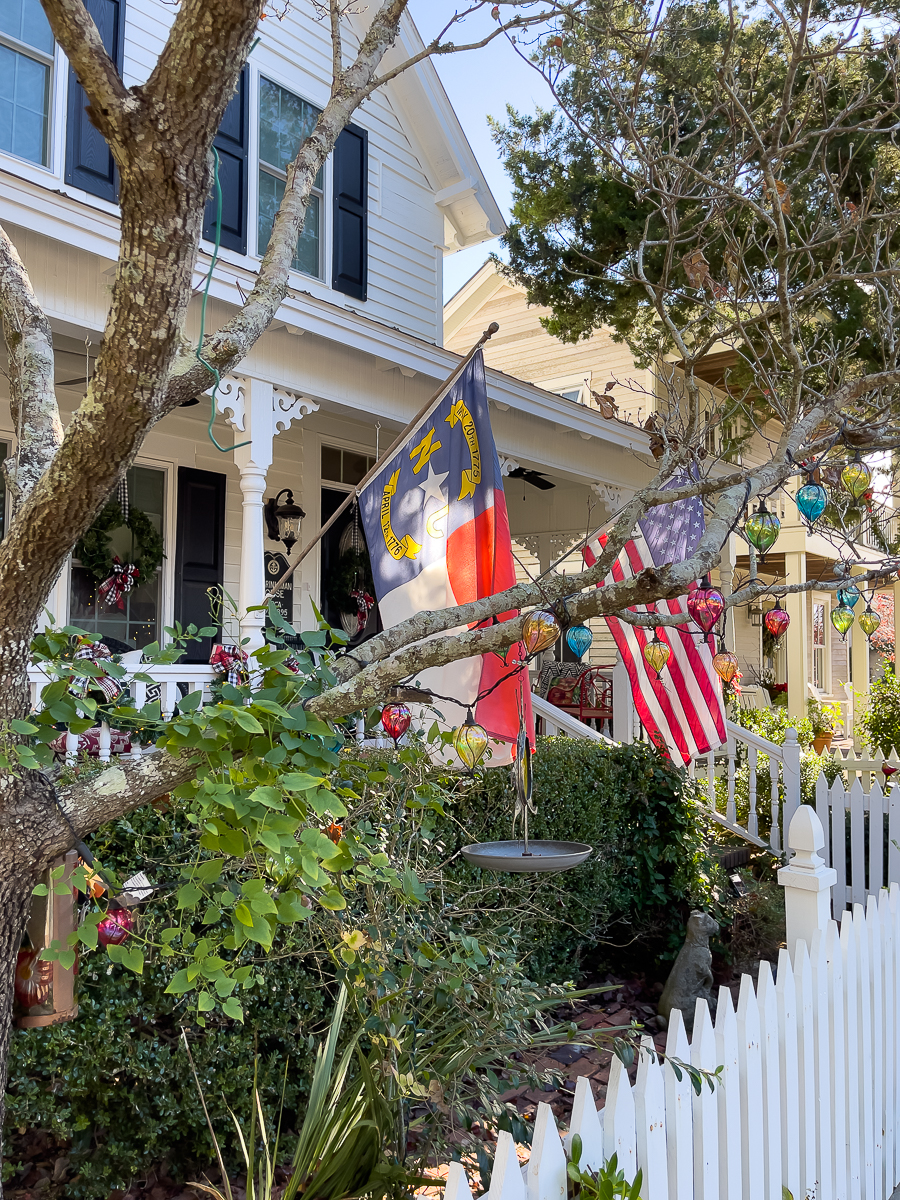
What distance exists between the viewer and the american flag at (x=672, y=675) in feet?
20.2

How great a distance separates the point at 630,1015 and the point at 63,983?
402cm

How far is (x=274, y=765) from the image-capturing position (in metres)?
1.61

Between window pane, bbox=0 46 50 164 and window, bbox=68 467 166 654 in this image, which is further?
window, bbox=68 467 166 654

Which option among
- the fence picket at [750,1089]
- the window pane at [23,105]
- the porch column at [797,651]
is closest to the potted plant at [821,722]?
the porch column at [797,651]

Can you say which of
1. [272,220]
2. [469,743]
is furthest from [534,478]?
[469,743]

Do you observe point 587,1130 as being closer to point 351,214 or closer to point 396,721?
point 396,721

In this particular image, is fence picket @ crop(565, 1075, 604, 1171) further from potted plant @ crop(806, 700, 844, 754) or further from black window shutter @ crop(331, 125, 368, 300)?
potted plant @ crop(806, 700, 844, 754)

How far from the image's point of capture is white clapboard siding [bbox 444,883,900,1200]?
1938mm

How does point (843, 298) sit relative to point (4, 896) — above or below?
above

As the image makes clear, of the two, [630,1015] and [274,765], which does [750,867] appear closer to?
[630,1015]

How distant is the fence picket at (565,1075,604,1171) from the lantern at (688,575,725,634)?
1.72 m

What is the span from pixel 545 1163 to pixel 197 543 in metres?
7.05

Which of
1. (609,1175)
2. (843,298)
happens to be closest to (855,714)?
(843,298)

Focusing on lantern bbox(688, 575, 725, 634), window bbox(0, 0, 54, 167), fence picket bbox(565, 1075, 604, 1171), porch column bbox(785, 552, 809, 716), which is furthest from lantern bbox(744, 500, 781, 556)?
porch column bbox(785, 552, 809, 716)
